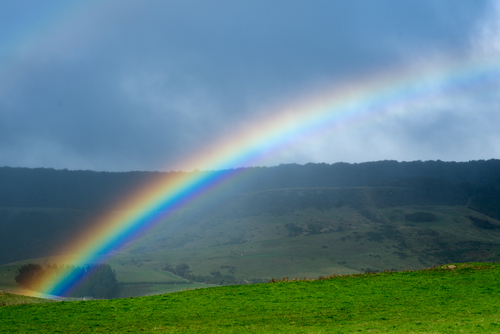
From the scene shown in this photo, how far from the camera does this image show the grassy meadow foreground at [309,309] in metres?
17.1

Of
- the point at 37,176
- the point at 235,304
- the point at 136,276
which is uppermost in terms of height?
the point at 37,176

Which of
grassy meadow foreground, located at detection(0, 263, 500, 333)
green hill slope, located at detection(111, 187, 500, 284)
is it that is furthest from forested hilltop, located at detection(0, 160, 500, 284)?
grassy meadow foreground, located at detection(0, 263, 500, 333)

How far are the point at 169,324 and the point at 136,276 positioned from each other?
68.5 m

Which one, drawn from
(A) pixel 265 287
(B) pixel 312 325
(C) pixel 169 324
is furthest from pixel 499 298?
(C) pixel 169 324

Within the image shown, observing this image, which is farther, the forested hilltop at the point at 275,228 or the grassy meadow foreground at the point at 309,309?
the forested hilltop at the point at 275,228

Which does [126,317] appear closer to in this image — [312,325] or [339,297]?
[312,325]

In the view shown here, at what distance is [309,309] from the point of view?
2086cm

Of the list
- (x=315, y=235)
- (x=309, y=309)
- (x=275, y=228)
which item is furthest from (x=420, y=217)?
(x=309, y=309)

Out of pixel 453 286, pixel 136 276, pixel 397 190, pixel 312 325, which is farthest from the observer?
pixel 397 190

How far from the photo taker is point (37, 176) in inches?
7702

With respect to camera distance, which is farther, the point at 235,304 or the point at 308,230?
the point at 308,230

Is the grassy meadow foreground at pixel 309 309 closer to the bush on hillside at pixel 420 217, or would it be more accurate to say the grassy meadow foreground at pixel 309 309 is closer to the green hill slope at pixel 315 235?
the green hill slope at pixel 315 235

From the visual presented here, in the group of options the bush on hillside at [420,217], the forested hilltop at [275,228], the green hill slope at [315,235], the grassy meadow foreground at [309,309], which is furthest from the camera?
the bush on hillside at [420,217]

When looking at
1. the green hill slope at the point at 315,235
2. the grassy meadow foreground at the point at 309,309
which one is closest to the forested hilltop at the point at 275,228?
the green hill slope at the point at 315,235
